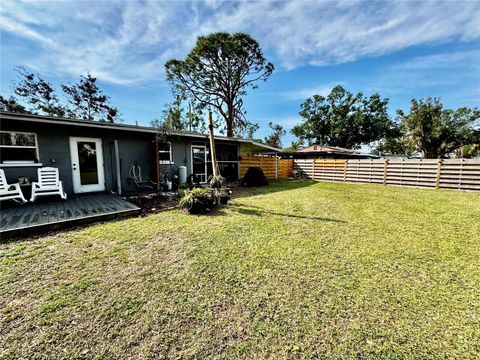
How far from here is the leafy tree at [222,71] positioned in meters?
17.1

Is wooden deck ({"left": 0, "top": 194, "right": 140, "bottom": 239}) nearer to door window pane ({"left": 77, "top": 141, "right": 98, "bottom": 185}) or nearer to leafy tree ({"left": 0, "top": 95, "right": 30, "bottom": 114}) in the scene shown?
door window pane ({"left": 77, "top": 141, "right": 98, "bottom": 185})

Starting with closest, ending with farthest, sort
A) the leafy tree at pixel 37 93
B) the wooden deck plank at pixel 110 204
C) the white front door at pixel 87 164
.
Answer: the wooden deck plank at pixel 110 204, the white front door at pixel 87 164, the leafy tree at pixel 37 93

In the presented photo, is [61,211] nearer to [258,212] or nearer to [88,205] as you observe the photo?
[88,205]

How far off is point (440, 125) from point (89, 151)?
32.0 m

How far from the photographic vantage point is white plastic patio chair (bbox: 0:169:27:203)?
16.5ft

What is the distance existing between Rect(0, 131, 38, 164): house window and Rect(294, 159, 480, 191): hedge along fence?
13.0 meters

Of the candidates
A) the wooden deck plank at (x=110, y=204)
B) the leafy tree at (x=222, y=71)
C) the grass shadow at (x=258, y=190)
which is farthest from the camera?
the leafy tree at (x=222, y=71)

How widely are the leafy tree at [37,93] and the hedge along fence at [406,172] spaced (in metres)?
22.5

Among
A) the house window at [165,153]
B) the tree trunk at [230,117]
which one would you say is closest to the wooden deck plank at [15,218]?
the house window at [165,153]

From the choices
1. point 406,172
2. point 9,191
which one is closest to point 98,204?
point 9,191

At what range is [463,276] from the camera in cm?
237

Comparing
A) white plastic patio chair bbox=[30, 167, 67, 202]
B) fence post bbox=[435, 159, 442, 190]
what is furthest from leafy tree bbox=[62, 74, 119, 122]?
fence post bbox=[435, 159, 442, 190]

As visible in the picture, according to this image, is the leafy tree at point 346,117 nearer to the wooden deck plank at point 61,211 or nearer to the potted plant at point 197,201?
the potted plant at point 197,201

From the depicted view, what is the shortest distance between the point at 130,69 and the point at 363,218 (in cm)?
1334
